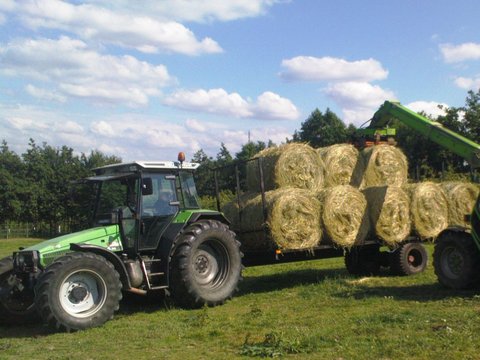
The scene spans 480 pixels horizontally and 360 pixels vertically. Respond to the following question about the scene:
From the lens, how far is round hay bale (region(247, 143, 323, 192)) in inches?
398

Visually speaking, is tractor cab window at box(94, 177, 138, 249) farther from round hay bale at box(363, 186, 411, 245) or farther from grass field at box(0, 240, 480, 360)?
round hay bale at box(363, 186, 411, 245)

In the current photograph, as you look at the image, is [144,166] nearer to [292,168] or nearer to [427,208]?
[292,168]

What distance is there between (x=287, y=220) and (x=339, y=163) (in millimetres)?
2118

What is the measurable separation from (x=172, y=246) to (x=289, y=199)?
7.25 feet

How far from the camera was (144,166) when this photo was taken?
8.63 m

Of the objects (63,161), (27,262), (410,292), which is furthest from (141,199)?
(63,161)

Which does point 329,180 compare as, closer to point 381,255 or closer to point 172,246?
point 381,255

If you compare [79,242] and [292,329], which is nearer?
[292,329]

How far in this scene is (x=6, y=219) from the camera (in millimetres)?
51219

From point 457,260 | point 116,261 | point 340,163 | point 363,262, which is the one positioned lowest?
point 363,262

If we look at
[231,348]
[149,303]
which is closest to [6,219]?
[149,303]

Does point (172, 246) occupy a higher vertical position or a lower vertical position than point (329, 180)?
lower

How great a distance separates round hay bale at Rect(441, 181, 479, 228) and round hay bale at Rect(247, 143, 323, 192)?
10.3 feet

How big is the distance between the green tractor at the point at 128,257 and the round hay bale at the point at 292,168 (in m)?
1.43
